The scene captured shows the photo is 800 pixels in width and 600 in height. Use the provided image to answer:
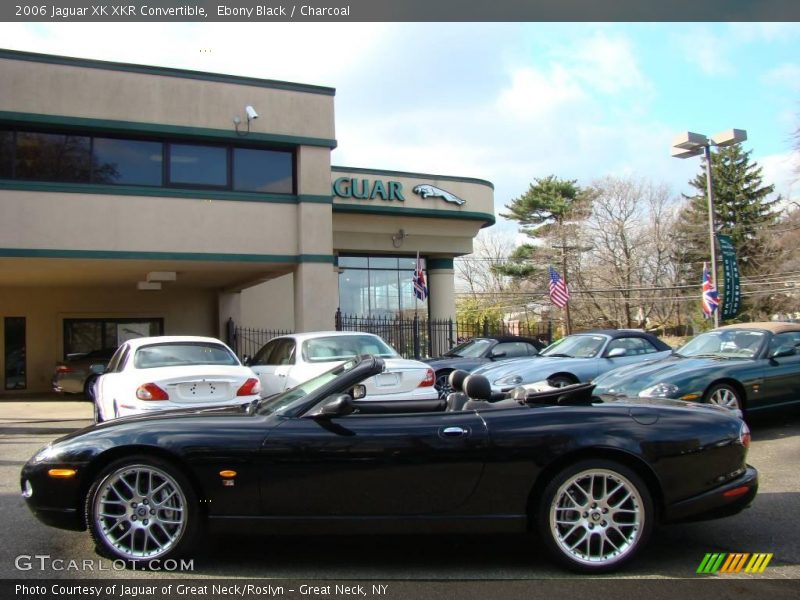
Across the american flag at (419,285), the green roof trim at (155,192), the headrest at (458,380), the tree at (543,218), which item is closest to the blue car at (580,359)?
the headrest at (458,380)

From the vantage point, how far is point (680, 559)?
13.8 feet

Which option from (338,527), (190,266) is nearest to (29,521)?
(338,527)

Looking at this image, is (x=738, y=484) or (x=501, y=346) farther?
(x=501, y=346)

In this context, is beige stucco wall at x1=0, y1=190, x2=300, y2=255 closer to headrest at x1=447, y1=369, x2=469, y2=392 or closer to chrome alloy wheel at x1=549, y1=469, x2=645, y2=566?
headrest at x1=447, y1=369, x2=469, y2=392

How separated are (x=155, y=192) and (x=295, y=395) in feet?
34.6

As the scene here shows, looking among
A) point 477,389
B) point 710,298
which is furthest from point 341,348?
point 710,298

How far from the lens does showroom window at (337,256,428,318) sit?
23.0 m

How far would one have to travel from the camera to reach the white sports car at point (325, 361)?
8.53m

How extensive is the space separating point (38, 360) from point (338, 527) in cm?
1662

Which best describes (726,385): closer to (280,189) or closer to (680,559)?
(680,559)

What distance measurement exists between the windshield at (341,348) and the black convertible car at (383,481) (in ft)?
17.9

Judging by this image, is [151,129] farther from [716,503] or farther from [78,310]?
[716,503]

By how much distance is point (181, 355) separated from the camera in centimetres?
894

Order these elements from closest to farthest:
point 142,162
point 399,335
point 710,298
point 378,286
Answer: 1. point 142,162
2. point 710,298
3. point 399,335
4. point 378,286
